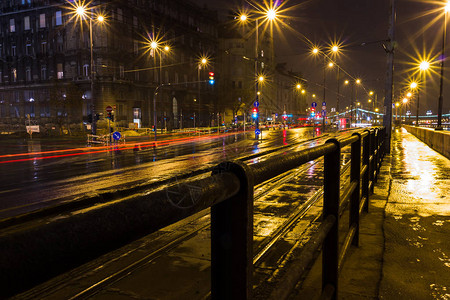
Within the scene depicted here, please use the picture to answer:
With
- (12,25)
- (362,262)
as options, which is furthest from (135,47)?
(362,262)

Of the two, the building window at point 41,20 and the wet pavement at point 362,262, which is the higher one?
the building window at point 41,20

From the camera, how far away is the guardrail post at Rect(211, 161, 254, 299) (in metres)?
1.26

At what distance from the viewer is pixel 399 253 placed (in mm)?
4840

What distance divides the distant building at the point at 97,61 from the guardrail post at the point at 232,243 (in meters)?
50.7

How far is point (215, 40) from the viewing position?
83.1 m

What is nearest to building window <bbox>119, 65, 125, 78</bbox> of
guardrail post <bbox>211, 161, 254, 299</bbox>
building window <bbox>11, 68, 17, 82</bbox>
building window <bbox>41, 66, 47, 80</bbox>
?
building window <bbox>41, 66, 47, 80</bbox>

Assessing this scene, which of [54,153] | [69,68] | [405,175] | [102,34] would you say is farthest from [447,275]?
[69,68]

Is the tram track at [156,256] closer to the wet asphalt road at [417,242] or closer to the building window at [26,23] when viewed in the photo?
the wet asphalt road at [417,242]

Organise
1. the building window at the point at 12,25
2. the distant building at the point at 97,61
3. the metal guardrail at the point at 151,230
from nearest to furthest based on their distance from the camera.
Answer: the metal guardrail at the point at 151,230
the distant building at the point at 97,61
the building window at the point at 12,25

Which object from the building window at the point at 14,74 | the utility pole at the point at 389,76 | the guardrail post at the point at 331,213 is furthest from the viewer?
the building window at the point at 14,74

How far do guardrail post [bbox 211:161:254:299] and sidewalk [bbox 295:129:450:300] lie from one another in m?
2.78

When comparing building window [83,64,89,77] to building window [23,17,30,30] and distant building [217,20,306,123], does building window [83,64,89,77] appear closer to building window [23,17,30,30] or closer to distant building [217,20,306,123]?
building window [23,17,30,30]

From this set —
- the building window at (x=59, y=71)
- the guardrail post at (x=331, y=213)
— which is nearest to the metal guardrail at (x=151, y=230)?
the guardrail post at (x=331, y=213)

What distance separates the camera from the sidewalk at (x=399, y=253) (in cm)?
382
